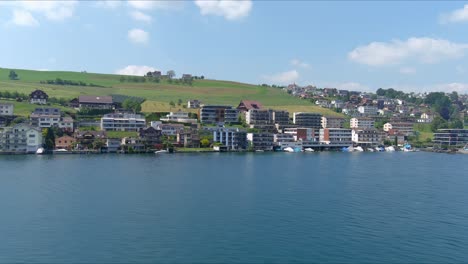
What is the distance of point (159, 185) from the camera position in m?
28.2

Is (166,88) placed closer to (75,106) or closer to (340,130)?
(75,106)

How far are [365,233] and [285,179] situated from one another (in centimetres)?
1452

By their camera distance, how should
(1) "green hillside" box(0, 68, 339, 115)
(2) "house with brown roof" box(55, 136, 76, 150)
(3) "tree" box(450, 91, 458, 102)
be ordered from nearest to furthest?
(2) "house with brown roof" box(55, 136, 76, 150)
(1) "green hillside" box(0, 68, 339, 115)
(3) "tree" box(450, 91, 458, 102)

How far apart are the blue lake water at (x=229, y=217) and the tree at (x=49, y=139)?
59.4ft

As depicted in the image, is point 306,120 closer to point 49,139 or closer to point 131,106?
point 131,106

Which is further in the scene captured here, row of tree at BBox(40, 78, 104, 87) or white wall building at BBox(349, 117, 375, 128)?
row of tree at BBox(40, 78, 104, 87)

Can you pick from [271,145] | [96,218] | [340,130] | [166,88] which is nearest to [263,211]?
[96,218]

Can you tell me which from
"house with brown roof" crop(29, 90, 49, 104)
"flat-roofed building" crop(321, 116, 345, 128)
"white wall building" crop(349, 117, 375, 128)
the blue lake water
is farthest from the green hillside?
the blue lake water

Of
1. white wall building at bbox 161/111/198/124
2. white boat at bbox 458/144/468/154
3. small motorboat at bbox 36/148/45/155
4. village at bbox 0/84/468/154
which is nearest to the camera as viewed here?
small motorboat at bbox 36/148/45/155

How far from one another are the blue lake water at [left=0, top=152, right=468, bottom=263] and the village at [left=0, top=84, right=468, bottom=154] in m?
18.9

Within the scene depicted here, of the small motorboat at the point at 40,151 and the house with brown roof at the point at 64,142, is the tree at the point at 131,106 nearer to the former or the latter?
the house with brown roof at the point at 64,142

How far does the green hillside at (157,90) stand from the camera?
81750 mm

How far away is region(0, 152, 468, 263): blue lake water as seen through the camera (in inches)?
587

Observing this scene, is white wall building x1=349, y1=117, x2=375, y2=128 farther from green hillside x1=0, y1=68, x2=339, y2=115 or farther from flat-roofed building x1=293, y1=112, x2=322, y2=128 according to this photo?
flat-roofed building x1=293, y1=112, x2=322, y2=128
